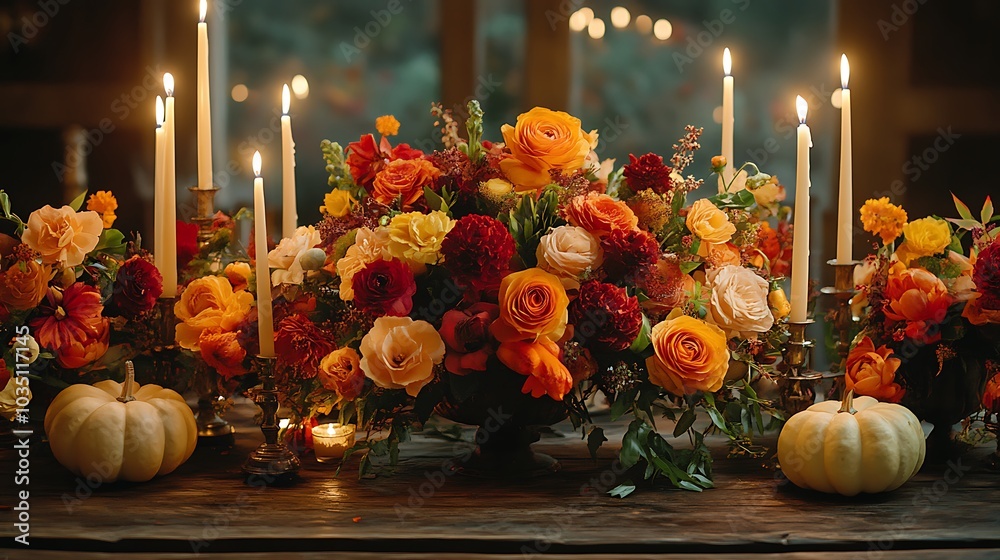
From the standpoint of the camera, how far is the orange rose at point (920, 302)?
1.24m

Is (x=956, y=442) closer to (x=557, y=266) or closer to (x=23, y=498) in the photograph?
(x=557, y=266)

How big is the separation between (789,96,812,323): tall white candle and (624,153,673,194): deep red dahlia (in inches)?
6.0

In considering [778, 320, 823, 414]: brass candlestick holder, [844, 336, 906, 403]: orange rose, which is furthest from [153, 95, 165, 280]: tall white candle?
[844, 336, 906, 403]: orange rose

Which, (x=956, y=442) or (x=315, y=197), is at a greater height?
(x=315, y=197)

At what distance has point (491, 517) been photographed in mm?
1084

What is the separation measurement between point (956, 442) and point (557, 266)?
62 cm

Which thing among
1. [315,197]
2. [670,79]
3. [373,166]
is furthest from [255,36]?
[373,166]

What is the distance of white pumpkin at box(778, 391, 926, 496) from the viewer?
3.66ft

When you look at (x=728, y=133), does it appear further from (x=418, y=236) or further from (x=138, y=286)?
(x=138, y=286)

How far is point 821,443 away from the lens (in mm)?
1131

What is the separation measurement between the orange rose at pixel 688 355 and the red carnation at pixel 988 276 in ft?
1.09

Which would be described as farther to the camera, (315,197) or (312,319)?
(315,197)

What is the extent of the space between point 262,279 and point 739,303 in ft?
1.79

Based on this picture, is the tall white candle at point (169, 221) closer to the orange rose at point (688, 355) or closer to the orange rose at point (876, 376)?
the orange rose at point (688, 355)
